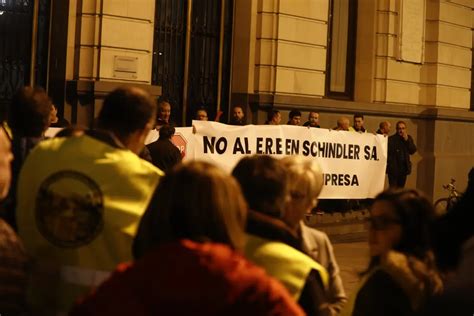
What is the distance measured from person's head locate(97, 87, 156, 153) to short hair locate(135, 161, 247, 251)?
4.16ft

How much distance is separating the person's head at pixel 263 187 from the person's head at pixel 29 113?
1.41 m

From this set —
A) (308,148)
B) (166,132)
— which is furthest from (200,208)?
(308,148)

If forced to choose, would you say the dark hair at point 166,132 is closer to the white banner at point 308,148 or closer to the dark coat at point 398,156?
the white banner at point 308,148

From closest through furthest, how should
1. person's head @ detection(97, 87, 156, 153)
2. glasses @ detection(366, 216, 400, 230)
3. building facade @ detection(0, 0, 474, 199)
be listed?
1. glasses @ detection(366, 216, 400, 230)
2. person's head @ detection(97, 87, 156, 153)
3. building facade @ detection(0, 0, 474, 199)

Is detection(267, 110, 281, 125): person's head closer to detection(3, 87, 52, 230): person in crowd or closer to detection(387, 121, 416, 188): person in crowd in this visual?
detection(387, 121, 416, 188): person in crowd

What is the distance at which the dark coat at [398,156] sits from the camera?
56.7 ft

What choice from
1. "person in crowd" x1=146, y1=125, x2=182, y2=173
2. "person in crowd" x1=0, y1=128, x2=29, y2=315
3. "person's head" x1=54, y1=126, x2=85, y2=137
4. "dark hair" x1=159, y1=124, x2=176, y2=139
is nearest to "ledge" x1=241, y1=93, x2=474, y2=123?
"dark hair" x1=159, y1=124, x2=176, y2=139

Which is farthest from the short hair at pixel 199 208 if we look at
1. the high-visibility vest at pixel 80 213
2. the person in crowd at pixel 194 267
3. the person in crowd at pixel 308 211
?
the person in crowd at pixel 308 211

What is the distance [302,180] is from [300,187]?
Result: 0.03m

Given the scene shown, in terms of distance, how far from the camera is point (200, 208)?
9.44 ft

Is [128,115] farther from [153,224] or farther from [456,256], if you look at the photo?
[456,256]

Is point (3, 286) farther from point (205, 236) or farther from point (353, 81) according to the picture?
point (353, 81)

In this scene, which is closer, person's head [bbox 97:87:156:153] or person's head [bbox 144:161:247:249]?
person's head [bbox 144:161:247:249]

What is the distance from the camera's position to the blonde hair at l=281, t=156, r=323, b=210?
457 cm
